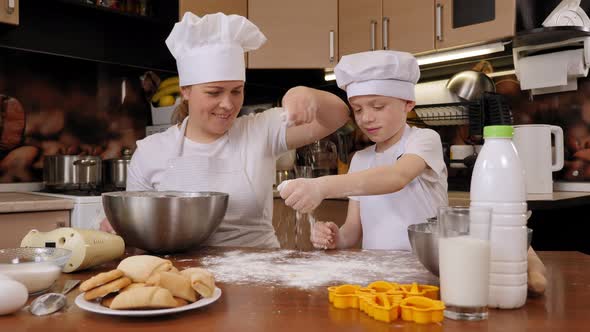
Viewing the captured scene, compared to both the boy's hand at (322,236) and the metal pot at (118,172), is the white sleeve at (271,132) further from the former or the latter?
the metal pot at (118,172)

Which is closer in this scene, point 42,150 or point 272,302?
point 272,302

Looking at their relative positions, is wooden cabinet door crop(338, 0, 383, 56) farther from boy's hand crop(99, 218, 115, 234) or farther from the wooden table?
the wooden table

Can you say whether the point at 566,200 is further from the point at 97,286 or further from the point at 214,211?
the point at 97,286

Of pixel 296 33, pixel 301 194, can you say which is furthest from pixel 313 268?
pixel 296 33

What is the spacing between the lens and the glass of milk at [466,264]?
658mm

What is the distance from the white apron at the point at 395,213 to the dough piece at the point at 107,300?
833 millimetres

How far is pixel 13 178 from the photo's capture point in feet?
8.25

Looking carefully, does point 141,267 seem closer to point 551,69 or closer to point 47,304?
point 47,304

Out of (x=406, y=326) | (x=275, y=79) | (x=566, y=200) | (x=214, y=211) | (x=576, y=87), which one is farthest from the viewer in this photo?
(x=275, y=79)

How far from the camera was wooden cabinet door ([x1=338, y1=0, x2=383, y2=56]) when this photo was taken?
2.84 m

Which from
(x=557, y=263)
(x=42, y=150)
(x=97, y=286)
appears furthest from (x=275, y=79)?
(x=97, y=286)

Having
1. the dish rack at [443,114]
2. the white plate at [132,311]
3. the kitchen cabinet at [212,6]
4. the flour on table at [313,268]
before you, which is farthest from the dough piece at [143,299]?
the kitchen cabinet at [212,6]

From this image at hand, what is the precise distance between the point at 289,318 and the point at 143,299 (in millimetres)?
182

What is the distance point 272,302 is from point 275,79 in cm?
281
